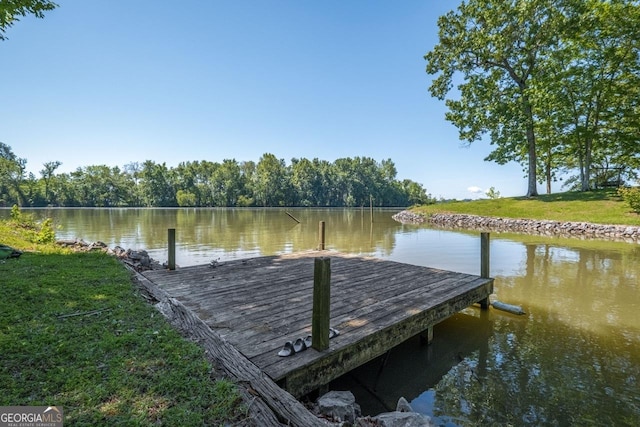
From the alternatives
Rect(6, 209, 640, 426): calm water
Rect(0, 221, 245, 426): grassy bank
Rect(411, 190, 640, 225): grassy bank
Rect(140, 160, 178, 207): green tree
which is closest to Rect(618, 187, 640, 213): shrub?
Rect(411, 190, 640, 225): grassy bank

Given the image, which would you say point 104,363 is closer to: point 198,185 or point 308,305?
point 308,305

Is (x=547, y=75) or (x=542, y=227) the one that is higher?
(x=547, y=75)

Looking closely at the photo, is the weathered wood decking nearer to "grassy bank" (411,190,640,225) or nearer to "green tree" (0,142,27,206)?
"grassy bank" (411,190,640,225)

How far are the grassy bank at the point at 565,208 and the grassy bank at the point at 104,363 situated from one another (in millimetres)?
22045

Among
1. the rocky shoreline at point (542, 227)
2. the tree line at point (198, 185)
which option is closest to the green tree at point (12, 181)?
the tree line at point (198, 185)

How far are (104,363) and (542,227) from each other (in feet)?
73.0

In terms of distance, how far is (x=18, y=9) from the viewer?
7.05 meters

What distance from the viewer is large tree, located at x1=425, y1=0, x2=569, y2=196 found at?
21531 millimetres

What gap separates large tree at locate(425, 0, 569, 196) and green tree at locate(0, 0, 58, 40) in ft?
82.0

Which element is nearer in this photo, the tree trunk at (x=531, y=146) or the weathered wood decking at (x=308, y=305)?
the weathered wood decking at (x=308, y=305)

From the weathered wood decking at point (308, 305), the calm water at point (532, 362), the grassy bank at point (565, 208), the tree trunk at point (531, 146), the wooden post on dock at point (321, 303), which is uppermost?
the tree trunk at point (531, 146)

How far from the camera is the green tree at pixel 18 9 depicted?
6.61m

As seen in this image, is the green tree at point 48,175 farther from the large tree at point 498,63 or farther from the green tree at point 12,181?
the large tree at point 498,63

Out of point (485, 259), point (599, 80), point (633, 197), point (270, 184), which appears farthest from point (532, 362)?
point (270, 184)
